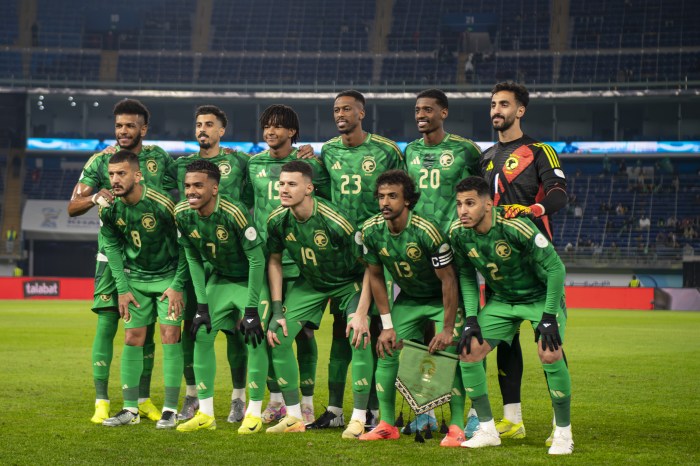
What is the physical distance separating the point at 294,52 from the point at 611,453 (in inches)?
1849

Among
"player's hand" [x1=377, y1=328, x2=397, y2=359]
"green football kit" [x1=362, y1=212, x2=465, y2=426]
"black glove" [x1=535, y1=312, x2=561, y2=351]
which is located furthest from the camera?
"player's hand" [x1=377, y1=328, x2=397, y2=359]

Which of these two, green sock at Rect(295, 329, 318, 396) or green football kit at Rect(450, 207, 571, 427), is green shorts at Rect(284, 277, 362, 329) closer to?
green sock at Rect(295, 329, 318, 396)

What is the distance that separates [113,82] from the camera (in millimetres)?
50188

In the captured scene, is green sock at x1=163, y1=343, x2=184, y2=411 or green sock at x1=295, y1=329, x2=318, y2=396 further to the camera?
green sock at x1=295, y1=329, x2=318, y2=396

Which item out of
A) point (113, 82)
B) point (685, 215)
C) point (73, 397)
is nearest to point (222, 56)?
point (113, 82)

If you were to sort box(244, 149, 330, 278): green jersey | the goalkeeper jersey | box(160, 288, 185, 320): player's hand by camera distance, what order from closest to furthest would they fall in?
1. the goalkeeper jersey
2. box(160, 288, 185, 320): player's hand
3. box(244, 149, 330, 278): green jersey

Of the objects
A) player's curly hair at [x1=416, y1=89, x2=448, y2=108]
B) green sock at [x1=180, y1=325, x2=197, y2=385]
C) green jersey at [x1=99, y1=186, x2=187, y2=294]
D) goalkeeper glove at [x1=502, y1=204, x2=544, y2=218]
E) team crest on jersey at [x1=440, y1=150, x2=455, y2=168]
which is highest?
player's curly hair at [x1=416, y1=89, x2=448, y2=108]

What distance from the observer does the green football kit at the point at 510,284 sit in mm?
6934

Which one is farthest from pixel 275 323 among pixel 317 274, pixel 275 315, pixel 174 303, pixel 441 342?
pixel 441 342

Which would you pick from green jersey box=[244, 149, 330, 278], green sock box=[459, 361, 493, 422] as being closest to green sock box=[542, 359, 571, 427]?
green sock box=[459, 361, 493, 422]

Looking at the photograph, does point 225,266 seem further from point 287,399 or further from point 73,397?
point 73,397

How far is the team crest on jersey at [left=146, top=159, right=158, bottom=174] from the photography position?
8.75m

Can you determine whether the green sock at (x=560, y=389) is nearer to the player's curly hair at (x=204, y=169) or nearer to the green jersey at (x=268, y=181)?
the green jersey at (x=268, y=181)

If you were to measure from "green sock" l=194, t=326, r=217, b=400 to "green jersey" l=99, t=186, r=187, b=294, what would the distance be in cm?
52
